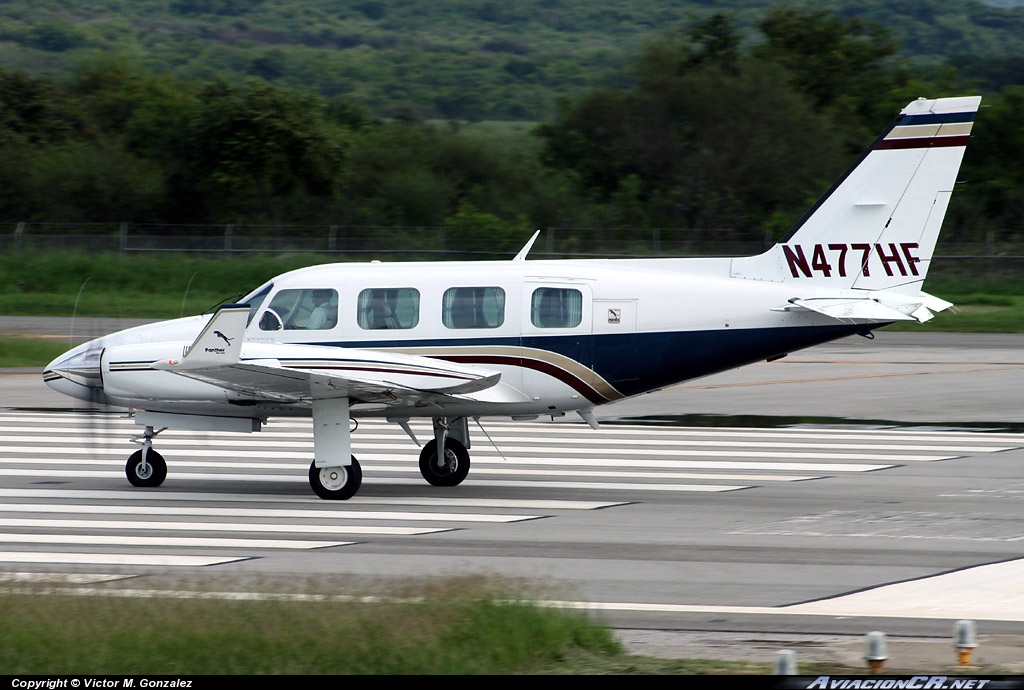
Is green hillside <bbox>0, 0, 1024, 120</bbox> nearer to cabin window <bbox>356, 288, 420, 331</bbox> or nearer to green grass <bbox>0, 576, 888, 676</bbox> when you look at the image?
cabin window <bbox>356, 288, 420, 331</bbox>

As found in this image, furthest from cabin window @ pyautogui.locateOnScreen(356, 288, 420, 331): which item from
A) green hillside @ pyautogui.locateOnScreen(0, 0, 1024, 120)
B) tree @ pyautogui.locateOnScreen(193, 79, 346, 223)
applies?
green hillside @ pyautogui.locateOnScreen(0, 0, 1024, 120)

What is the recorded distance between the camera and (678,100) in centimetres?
5800

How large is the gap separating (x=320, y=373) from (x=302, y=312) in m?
1.59

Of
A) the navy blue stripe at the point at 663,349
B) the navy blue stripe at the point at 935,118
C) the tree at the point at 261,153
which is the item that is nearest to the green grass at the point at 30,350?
the navy blue stripe at the point at 663,349

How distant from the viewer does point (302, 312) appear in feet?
48.7

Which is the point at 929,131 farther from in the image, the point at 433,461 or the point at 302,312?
the point at 302,312

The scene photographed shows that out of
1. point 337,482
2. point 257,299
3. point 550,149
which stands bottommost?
point 337,482

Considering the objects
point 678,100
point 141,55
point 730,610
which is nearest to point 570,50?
point 141,55

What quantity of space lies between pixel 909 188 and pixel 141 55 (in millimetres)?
128339

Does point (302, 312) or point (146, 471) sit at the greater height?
point (302, 312)

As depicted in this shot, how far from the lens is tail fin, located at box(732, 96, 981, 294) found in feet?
47.1

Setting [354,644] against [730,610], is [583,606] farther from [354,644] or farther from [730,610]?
[354,644]

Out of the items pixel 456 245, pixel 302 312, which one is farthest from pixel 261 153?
pixel 302 312

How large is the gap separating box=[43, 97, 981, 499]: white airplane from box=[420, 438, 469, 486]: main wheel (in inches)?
28.4
